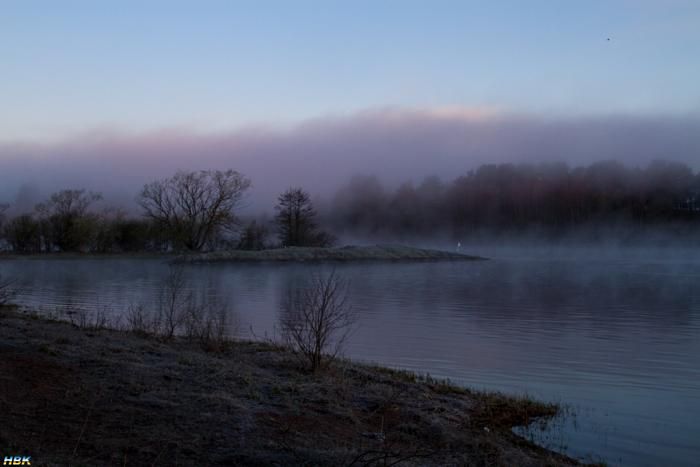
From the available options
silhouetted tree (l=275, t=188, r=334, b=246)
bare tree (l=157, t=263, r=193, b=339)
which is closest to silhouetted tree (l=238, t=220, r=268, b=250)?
silhouetted tree (l=275, t=188, r=334, b=246)

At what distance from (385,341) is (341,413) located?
8055mm

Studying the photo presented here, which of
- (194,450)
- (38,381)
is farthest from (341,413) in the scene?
(38,381)

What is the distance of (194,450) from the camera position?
20.0 feet

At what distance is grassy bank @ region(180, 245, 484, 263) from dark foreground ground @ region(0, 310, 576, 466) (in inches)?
1851

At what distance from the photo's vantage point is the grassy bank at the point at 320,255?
2388 inches

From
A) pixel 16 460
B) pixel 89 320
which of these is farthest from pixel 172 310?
pixel 16 460

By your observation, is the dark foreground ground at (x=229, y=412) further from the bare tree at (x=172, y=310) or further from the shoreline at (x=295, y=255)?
the shoreline at (x=295, y=255)

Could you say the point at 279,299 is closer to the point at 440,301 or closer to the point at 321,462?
the point at 440,301

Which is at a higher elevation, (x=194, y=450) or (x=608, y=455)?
(x=194, y=450)

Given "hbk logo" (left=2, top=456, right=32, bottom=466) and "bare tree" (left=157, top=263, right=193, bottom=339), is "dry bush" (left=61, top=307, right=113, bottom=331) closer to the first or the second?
"bare tree" (left=157, top=263, right=193, bottom=339)

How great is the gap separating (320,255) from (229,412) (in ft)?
180

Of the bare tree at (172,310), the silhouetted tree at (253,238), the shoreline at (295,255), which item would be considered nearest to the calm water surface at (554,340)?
the bare tree at (172,310)

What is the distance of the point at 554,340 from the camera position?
642 inches

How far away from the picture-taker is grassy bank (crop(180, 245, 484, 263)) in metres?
60.7
